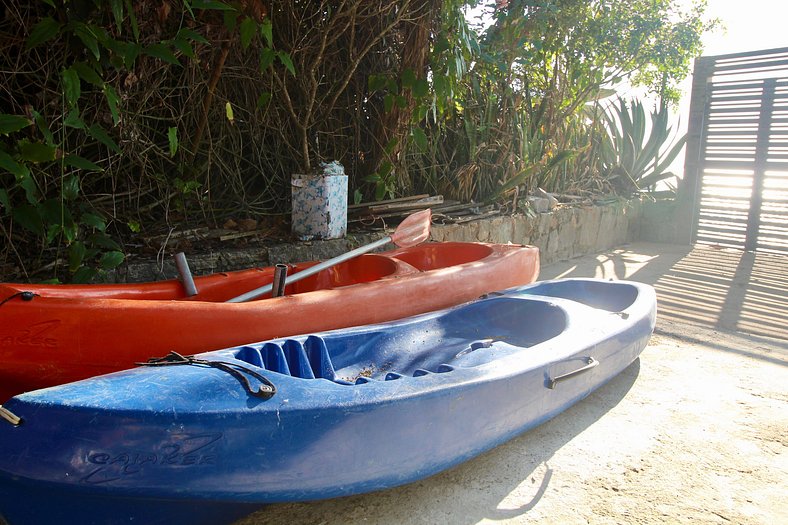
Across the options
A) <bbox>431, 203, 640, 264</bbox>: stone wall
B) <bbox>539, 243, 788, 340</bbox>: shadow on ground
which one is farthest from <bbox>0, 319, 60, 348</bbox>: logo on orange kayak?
<bbox>539, 243, 788, 340</bbox>: shadow on ground

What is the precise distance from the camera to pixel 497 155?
5617 mm

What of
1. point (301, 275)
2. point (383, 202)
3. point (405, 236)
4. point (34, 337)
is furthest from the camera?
point (383, 202)

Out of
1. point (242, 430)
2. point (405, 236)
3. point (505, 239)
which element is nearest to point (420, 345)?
point (405, 236)

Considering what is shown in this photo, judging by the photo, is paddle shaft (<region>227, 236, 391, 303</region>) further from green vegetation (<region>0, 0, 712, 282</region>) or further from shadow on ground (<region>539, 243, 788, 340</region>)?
shadow on ground (<region>539, 243, 788, 340</region>)

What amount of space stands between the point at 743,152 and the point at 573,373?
5.76 metres

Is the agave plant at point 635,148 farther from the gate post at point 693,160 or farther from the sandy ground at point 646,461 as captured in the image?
the sandy ground at point 646,461

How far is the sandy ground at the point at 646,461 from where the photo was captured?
5.95 ft

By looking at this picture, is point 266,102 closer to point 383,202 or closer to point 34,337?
point 383,202

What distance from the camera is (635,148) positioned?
7715mm

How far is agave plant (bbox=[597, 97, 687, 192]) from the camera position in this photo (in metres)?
7.55

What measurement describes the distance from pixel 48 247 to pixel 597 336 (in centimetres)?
256

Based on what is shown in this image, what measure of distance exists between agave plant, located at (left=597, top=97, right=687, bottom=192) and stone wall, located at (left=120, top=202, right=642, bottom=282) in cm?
53

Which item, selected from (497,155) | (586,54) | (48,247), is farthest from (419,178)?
(48,247)

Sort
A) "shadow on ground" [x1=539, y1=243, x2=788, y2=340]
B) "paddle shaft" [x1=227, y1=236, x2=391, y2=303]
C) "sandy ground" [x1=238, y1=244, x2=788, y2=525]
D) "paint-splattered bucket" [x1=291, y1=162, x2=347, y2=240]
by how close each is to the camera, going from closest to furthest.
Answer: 1. "sandy ground" [x1=238, y1=244, x2=788, y2=525]
2. "paddle shaft" [x1=227, y1=236, x2=391, y2=303]
3. "paint-splattered bucket" [x1=291, y1=162, x2=347, y2=240]
4. "shadow on ground" [x1=539, y1=243, x2=788, y2=340]
